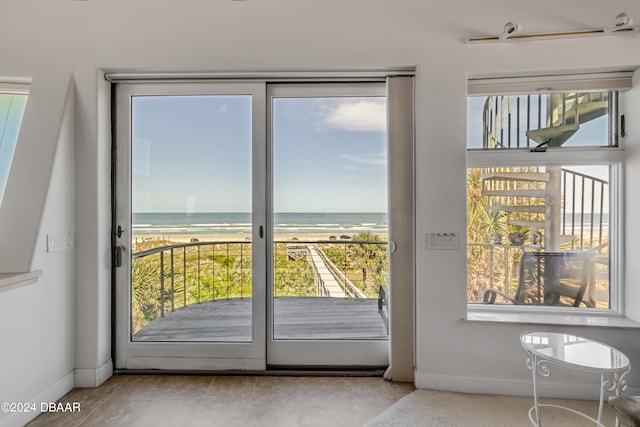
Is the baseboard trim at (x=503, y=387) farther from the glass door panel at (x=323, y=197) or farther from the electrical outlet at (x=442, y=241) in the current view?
the electrical outlet at (x=442, y=241)

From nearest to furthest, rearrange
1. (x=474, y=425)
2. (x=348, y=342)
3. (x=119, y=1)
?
(x=474, y=425) → (x=119, y=1) → (x=348, y=342)

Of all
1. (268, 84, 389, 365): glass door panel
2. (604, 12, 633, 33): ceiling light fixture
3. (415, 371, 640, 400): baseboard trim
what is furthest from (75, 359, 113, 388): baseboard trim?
(604, 12, 633, 33): ceiling light fixture

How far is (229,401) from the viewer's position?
2004 millimetres

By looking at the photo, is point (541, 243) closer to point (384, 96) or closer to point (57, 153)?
point (384, 96)

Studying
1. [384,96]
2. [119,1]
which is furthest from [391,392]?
[119,1]

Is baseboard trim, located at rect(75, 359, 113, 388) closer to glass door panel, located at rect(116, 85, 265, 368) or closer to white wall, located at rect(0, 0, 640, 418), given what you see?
white wall, located at rect(0, 0, 640, 418)

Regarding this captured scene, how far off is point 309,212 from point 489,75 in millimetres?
1643

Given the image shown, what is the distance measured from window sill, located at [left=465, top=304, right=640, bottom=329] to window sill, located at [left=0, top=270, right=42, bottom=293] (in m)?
2.82

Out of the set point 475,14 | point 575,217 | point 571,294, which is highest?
point 475,14

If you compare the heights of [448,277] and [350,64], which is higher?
[350,64]

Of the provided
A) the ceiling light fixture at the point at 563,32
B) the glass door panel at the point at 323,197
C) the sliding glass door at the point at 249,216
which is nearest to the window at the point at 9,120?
the sliding glass door at the point at 249,216

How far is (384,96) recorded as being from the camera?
237cm

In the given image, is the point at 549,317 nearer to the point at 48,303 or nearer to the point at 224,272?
the point at 224,272

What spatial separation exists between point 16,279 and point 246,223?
53.6 inches
